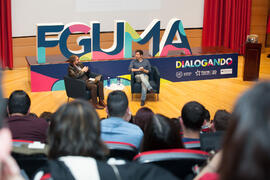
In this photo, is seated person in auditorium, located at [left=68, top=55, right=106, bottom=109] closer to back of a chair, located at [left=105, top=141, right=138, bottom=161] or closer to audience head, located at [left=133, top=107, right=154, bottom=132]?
audience head, located at [left=133, top=107, right=154, bottom=132]

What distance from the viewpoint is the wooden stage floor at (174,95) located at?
643 cm

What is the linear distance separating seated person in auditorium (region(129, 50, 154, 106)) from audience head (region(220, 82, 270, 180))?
5.92 meters

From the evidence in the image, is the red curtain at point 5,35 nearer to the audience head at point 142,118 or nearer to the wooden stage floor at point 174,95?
the wooden stage floor at point 174,95

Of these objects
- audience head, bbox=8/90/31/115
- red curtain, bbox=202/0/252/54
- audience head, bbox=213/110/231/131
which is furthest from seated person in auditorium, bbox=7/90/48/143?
red curtain, bbox=202/0/252/54

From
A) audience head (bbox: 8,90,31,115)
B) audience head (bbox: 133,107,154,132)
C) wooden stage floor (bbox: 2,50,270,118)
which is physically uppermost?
audience head (bbox: 8,90,31,115)

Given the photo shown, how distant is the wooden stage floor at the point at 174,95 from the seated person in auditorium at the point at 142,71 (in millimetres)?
241

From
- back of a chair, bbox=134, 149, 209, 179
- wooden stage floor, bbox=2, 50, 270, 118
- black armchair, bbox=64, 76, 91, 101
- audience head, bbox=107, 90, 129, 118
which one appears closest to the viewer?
back of a chair, bbox=134, 149, 209, 179

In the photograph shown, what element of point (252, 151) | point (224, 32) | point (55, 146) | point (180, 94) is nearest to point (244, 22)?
point (224, 32)

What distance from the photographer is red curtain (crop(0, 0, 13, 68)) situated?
866 centimetres

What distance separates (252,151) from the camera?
2.28ft

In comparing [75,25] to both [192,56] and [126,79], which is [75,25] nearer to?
[126,79]

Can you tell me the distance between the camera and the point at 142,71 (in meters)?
6.95

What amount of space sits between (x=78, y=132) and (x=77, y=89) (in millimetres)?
4902

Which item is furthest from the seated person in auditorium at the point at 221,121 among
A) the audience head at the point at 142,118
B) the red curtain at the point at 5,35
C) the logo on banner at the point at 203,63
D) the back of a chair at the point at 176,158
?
the red curtain at the point at 5,35
